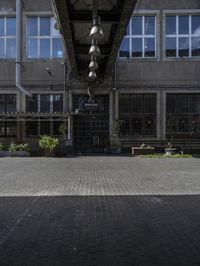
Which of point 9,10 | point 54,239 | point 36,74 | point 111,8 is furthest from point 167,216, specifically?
point 9,10

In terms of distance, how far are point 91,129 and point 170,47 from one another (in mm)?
7997

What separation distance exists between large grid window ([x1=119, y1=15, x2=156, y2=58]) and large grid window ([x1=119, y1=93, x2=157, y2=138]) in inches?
119

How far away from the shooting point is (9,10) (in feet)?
103

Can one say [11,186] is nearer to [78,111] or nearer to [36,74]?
[78,111]

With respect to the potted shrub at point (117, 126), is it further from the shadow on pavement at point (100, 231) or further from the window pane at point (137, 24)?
the shadow on pavement at point (100, 231)

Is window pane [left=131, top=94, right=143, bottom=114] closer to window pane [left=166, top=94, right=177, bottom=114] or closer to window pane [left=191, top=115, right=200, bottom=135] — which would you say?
window pane [left=166, top=94, right=177, bottom=114]

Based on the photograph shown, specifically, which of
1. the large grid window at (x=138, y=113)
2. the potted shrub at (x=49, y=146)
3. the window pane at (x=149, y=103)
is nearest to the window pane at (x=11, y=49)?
the large grid window at (x=138, y=113)

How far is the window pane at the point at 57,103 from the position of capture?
3108cm

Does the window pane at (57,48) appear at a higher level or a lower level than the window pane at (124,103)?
higher

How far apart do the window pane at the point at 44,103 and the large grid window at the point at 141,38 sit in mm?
6201

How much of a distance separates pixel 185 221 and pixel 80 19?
7.06 meters

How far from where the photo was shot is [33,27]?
31.7 meters

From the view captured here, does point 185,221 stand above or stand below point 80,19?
below

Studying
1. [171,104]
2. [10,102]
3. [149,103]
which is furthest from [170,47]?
[10,102]
